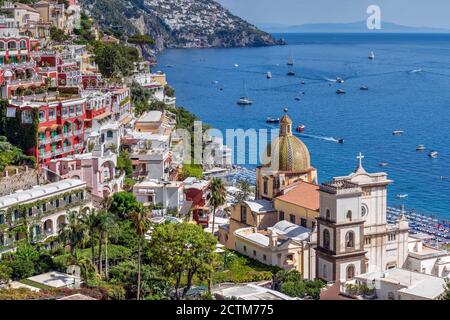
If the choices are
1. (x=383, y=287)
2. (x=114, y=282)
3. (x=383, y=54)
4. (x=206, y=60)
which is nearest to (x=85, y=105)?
(x=114, y=282)

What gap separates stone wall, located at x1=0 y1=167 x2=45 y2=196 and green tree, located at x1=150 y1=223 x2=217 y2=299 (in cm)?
876

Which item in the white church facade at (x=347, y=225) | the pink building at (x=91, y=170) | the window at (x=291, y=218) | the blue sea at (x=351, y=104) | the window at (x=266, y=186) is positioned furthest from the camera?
the blue sea at (x=351, y=104)

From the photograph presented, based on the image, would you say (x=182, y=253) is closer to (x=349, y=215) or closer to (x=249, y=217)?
(x=349, y=215)

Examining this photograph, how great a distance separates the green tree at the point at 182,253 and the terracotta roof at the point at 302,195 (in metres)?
6.82

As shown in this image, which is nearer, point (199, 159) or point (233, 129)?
point (199, 159)

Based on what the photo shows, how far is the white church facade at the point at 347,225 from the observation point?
28.8 m

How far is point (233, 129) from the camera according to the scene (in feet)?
270

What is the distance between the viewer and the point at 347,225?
2909cm

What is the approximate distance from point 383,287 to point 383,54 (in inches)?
6517

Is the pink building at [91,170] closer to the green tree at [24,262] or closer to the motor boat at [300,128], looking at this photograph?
the green tree at [24,262]

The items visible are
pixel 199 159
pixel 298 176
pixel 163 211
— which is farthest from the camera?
pixel 199 159

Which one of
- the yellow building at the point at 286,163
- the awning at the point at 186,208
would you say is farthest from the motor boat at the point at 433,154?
the yellow building at the point at 286,163

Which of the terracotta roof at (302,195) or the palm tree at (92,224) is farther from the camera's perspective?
the terracotta roof at (302,195)
